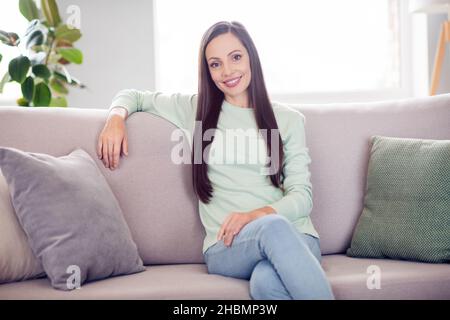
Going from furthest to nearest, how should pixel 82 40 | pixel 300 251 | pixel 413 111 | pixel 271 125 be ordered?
pixel 82 40, pixel 413 111, pixel 271 125, pixel 300 251

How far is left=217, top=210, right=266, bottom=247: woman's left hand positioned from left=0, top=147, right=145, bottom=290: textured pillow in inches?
11.0

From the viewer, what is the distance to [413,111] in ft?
6.66

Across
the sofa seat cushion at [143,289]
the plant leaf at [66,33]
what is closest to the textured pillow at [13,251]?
the sofa seat cushion at [143,289]

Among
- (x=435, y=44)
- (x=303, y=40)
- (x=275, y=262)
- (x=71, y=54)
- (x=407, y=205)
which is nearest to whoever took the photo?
(x=275, y=262)

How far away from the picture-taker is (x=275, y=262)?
55.2 inches

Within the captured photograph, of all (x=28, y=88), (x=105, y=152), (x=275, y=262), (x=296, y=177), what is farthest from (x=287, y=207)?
(x=28, y=88)

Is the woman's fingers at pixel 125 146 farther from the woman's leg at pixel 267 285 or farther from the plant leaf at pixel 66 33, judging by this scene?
the plant leaf at pixel 66 33

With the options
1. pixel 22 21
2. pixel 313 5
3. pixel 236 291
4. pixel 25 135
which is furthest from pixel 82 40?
pixel 236 291

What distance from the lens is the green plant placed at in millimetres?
2639

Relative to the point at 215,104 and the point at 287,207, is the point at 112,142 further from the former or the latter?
the point at 287,207

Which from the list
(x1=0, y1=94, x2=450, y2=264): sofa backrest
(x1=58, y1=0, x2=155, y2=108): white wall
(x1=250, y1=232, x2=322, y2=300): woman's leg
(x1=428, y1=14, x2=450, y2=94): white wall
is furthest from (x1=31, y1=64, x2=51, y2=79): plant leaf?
(x1=428, y1=14, x2=450, y2=94): white wall

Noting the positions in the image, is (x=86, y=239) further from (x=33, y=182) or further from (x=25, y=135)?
(x=25, y=135)

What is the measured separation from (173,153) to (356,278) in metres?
0.72

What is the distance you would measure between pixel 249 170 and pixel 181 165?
244 mm
